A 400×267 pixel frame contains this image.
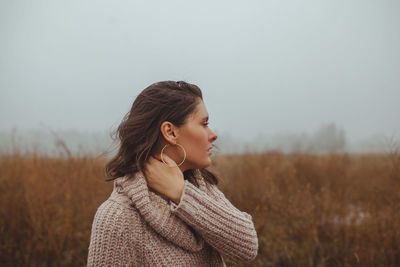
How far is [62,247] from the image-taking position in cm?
324

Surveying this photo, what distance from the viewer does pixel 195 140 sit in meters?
1.25

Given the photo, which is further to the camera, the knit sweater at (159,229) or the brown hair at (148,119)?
the brown hair at (148,119)

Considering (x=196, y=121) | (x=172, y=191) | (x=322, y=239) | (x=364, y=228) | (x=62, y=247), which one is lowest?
(x=322, y=239)

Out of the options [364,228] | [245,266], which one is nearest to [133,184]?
[245,266]

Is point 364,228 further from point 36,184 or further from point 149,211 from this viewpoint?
point 36,184

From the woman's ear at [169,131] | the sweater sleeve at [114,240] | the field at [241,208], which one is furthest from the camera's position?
the field at [241,208]

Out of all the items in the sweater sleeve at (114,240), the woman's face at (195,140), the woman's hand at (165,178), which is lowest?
the sweater sleeve at (114,240)

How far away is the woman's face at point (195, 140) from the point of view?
125 cm

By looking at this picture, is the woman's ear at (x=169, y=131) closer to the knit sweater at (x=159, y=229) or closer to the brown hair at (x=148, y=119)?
the brown hair at (x=148, y=119)

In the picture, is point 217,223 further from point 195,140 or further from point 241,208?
point 241,208

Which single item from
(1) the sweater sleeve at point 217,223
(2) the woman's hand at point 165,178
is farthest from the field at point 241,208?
(2) the woman's hand at point 165,178

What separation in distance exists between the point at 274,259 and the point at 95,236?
2704 millimetres

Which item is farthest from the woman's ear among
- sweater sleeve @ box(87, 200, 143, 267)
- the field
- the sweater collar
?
the field

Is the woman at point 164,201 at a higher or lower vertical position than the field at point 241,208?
higher
